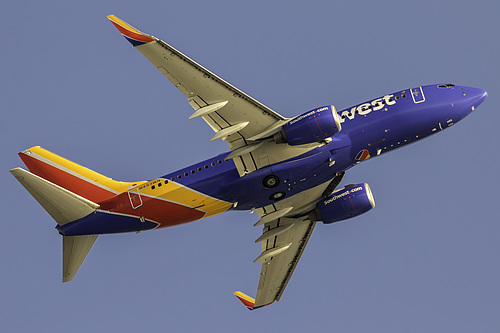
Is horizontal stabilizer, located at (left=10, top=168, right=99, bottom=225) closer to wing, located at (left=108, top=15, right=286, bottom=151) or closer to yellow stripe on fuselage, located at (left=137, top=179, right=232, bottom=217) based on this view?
yellow stripe on fuselage, located at (left=137, top=179, right=232, bottom=217)

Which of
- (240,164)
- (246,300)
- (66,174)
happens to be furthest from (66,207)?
(246,300)

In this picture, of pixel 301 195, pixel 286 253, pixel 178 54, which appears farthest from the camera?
pixel 286 253

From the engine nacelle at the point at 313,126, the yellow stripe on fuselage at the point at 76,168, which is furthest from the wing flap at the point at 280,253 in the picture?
the yellow stripe on fuselage at the point at 76,168

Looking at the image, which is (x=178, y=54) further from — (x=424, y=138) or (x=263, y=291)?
(x=263, y=291)

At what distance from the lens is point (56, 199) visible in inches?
2039

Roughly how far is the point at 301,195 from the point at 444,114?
11.9 meters

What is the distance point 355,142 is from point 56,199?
67.1 feet

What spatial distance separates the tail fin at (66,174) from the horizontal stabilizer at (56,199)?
181cm

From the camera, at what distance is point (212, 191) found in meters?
52.8

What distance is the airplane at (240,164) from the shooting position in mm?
49344

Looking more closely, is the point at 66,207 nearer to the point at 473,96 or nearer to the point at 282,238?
the point at 282,238

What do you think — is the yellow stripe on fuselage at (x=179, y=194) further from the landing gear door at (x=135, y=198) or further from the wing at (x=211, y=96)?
the wing at (x=211, y=96)

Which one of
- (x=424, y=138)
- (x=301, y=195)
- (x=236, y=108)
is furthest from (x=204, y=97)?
(x=424, y=138)

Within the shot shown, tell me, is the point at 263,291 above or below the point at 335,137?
below
